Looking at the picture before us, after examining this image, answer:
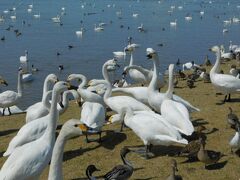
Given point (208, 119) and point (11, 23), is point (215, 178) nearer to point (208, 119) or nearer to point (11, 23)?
point (208, 119)

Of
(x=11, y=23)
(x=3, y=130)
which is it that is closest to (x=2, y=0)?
(x=11, y=23)

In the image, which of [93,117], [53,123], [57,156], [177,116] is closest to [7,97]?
[93,117]

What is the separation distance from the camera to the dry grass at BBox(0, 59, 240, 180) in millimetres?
8641

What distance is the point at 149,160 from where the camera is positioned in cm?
941

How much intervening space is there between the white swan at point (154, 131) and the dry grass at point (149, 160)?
1.43ft

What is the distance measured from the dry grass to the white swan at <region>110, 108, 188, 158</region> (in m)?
0.44

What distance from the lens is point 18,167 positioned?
277 inches

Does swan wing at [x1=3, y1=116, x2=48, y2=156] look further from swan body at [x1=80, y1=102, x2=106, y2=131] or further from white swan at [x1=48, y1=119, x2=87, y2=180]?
white swan at [x1=48, y1=119, x2=87, y2=180]

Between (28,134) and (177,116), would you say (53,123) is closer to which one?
(28,134)

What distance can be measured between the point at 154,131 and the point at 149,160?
2.15ft

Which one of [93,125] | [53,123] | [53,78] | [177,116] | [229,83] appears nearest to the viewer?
[53,123]

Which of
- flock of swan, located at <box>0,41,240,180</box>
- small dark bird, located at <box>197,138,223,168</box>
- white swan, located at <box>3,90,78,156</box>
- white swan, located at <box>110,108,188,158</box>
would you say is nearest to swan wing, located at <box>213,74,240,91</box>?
flock of swan, located at <box>0,41,240,180</box>

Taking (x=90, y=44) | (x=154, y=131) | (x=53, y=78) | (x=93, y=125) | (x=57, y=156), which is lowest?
(x=90, y=44)

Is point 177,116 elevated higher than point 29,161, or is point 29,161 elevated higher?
point 29,161
